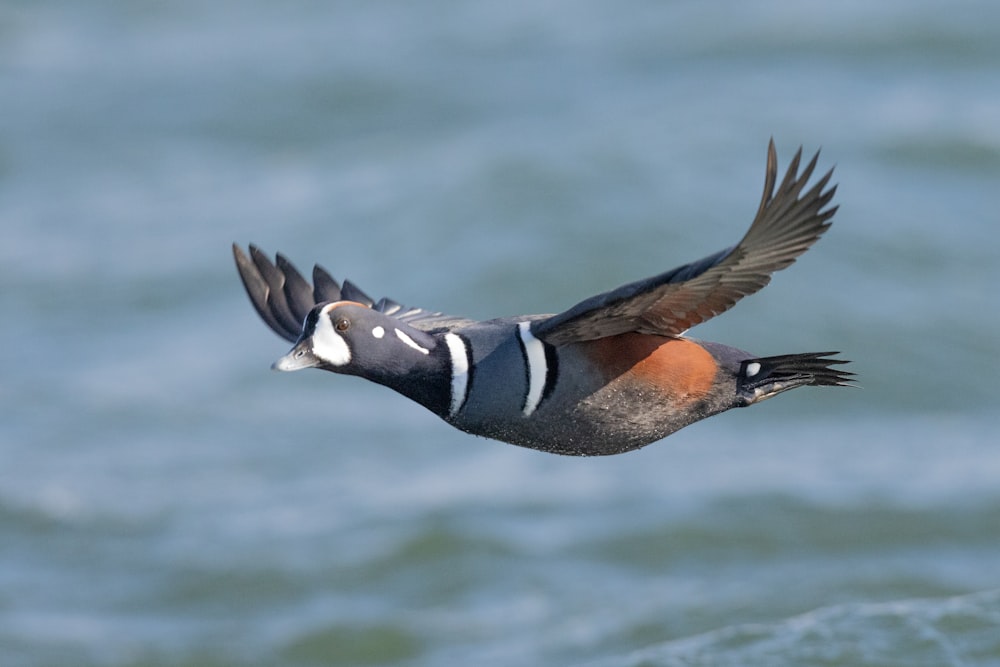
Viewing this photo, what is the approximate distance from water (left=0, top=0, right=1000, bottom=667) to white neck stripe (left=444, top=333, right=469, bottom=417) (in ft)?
15.1

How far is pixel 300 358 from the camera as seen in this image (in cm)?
573

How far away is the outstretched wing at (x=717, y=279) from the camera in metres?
5.02

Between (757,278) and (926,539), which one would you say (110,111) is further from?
(757,278)

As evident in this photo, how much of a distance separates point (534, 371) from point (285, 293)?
5.85 ft

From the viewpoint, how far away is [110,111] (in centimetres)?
2178

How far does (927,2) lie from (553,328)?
17309 millimetres

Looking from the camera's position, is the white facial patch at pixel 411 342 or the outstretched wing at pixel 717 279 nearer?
the outstretched wing at pixel 717 279

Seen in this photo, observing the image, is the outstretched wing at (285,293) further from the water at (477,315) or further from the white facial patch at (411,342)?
the water at (477,315)

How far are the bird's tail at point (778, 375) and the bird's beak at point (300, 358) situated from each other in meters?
1.63

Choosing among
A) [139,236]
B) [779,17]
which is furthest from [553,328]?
[779,17]

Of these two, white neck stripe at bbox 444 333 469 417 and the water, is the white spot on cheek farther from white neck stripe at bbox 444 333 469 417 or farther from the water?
the water

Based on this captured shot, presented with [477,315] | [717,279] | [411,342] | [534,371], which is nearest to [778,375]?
[717,279]

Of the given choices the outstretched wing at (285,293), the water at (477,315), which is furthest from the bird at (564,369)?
the water at (477,315)

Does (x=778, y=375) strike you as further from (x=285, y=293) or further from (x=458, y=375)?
(x=285, y=293)
